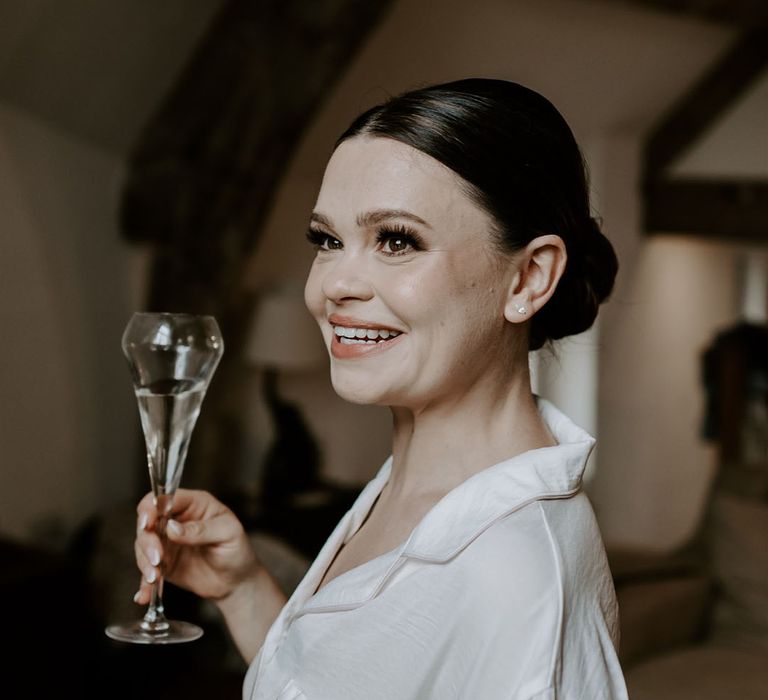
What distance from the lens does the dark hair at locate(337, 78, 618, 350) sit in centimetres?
96

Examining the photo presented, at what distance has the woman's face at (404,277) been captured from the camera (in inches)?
37.6

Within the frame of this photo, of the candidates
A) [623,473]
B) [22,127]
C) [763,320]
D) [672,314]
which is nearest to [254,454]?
[22,127]

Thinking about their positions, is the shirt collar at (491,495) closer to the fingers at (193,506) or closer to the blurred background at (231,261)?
the fingers at (193,506)

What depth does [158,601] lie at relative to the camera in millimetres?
1115

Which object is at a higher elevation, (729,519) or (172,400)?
(172,400)

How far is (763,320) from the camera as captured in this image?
596cm

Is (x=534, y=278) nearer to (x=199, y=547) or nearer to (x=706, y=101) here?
(x=199, y=547)

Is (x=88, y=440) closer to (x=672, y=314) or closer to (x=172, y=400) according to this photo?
(x=172, y=400)

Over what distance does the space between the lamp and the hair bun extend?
3070 millimetres

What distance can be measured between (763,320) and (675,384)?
2.08ft

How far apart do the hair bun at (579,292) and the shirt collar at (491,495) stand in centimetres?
20

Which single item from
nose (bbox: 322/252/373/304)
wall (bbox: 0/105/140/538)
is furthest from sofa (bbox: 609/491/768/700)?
nose (bbox: 322/252/373/304)

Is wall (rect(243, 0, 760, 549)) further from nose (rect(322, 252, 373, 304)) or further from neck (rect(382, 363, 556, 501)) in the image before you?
nose (rect(322, 252, 373, 304))

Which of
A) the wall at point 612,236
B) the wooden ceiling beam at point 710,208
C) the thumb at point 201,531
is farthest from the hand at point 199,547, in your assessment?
the wooden ceiling beam at point 710,208
